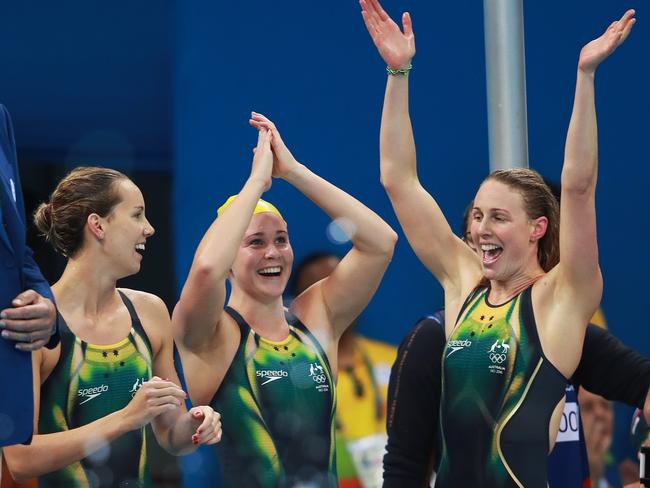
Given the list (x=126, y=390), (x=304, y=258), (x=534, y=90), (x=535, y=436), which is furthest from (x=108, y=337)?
(x=534, y=90)

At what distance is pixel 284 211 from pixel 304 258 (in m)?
0.26

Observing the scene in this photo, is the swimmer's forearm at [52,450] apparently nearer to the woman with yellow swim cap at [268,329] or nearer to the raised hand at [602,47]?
the woman with yellow swim cap at [268,329]

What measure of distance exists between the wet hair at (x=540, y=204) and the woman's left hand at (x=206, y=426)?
131cm

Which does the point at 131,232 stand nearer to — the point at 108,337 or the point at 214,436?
the point at 108,337

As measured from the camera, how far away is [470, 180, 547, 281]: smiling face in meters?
3.72

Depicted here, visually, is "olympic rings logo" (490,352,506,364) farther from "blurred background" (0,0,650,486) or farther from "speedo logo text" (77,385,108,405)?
"blurred background" (0,0,650,486)

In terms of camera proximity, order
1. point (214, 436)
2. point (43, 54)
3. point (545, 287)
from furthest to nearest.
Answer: point (43, 54)
point (545, 287)
point (214, 436)

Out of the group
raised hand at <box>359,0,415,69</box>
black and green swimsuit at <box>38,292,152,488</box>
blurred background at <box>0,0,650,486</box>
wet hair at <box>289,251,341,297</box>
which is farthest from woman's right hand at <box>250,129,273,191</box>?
wet hair at <box>289,251,341,297</box>

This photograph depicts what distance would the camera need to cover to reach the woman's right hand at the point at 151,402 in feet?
10.8

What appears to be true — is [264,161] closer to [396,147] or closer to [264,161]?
[264,161]

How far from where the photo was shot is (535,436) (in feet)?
11.5

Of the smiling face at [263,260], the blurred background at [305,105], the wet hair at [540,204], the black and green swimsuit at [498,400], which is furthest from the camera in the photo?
the blurred background at [305,105]

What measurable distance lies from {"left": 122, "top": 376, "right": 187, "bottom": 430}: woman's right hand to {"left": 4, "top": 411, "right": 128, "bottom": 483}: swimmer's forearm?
8 cm

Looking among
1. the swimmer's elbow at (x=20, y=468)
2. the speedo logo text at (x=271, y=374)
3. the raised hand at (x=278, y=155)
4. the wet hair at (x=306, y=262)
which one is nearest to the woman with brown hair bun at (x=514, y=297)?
the raised hand at (x=278, y=155)
